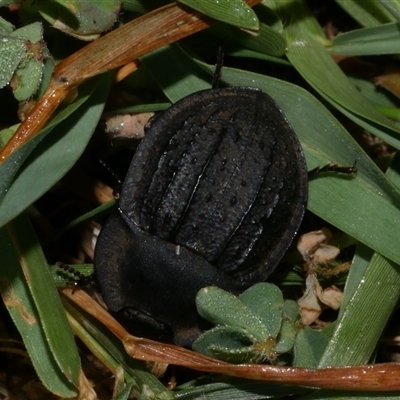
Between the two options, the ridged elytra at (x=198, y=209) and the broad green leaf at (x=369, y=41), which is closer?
the ridged elytra at (x=198, y=209)

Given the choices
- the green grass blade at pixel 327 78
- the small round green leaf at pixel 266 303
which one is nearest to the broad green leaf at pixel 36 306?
the small round green leaf at pixel 266 303

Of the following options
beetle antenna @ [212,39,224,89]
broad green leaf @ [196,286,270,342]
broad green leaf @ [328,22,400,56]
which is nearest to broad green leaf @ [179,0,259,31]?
beetle antenna @ [212,39,224,89]

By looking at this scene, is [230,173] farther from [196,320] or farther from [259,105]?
[196,320]

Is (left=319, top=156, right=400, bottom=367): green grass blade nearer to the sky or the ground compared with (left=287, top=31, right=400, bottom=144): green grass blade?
nearer to the ground

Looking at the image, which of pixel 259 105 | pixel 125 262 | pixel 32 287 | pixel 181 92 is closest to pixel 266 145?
pixel 259 105

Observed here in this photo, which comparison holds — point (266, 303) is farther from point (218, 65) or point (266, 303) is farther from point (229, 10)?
point (229, 10)

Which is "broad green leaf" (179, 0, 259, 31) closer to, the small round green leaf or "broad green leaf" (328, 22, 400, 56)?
"broad green leaf" (328, 22, 400, 56)

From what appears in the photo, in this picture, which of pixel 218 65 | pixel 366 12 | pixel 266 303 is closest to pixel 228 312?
pixel 266 303

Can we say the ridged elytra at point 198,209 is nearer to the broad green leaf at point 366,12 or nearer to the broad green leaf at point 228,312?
the broad green leaf at point 228,312
